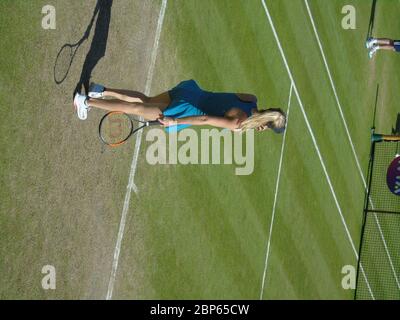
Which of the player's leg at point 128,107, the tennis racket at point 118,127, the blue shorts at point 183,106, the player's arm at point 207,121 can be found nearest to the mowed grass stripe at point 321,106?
the blue shorts at point 183,106

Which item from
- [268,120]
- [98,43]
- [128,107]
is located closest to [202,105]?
[128,107]

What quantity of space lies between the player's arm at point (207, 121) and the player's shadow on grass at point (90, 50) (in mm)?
1421

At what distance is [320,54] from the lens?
15.5m

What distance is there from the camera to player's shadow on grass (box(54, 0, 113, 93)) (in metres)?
8.72

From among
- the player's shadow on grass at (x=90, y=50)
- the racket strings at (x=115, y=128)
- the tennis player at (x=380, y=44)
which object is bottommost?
the racket strings at (x=115, y=128)

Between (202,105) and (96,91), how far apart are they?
1.60 meters

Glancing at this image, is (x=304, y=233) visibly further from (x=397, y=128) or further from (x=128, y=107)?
(x=397, y=128)

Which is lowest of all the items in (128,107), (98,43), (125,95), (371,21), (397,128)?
(397,128)

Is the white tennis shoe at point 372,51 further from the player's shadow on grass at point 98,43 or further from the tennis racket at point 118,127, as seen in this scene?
the player's shadow on grass at point 98,43

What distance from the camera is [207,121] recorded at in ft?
28.3

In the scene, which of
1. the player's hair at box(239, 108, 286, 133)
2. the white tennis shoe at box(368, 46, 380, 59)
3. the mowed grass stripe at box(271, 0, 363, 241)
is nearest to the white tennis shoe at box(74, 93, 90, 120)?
the player's hair at box(239, 108, 286, 133)

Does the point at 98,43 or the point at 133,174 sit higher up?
the point at 98,43

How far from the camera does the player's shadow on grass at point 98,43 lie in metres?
9.06
